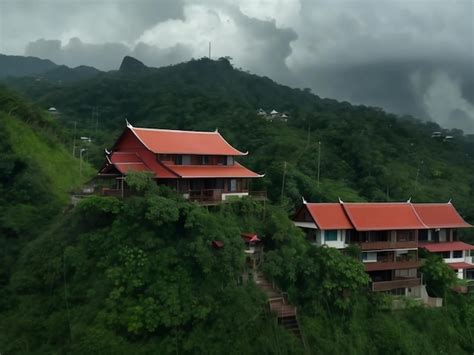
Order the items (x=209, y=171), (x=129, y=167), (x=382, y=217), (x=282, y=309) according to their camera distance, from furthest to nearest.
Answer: (x=382, y=217) < (x=209, y=171) < (x=129, y=167) < (x=282, y=309)

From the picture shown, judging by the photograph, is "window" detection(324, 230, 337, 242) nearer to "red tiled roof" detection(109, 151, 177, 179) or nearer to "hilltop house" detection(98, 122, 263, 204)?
"hilltop house" detection(98, 122, 263, 204)

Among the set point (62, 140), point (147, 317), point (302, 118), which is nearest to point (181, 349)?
point (147, 317)

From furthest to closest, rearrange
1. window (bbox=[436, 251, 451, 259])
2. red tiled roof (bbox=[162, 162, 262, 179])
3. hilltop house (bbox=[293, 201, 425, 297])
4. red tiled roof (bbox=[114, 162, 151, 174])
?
window (bbox=[436, 251, 451, 259]) → hilltop house (bbox=[293, 201, 425, 297]) → red tiled roof (bbox=[162, 162, 262, 179]) → red tiled roof (bbox=[114, 162, 151, 174])

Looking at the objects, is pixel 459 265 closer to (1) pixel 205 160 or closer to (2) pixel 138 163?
(1) pixel 205 160

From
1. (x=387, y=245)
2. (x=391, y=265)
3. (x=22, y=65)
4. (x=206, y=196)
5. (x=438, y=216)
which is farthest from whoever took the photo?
(x=22, y=65)

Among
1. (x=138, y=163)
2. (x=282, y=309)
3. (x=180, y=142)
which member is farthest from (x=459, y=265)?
(x=138, y=163)

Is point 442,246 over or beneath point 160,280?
over

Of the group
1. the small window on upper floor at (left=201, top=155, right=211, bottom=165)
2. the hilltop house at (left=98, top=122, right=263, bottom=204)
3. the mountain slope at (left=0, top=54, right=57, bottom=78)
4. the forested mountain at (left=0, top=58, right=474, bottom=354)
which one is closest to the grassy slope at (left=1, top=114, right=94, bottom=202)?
the forested mountain at (left=0, top=58, right=474, bottom=354)

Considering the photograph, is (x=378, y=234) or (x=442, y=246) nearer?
(x=378, y=234)
